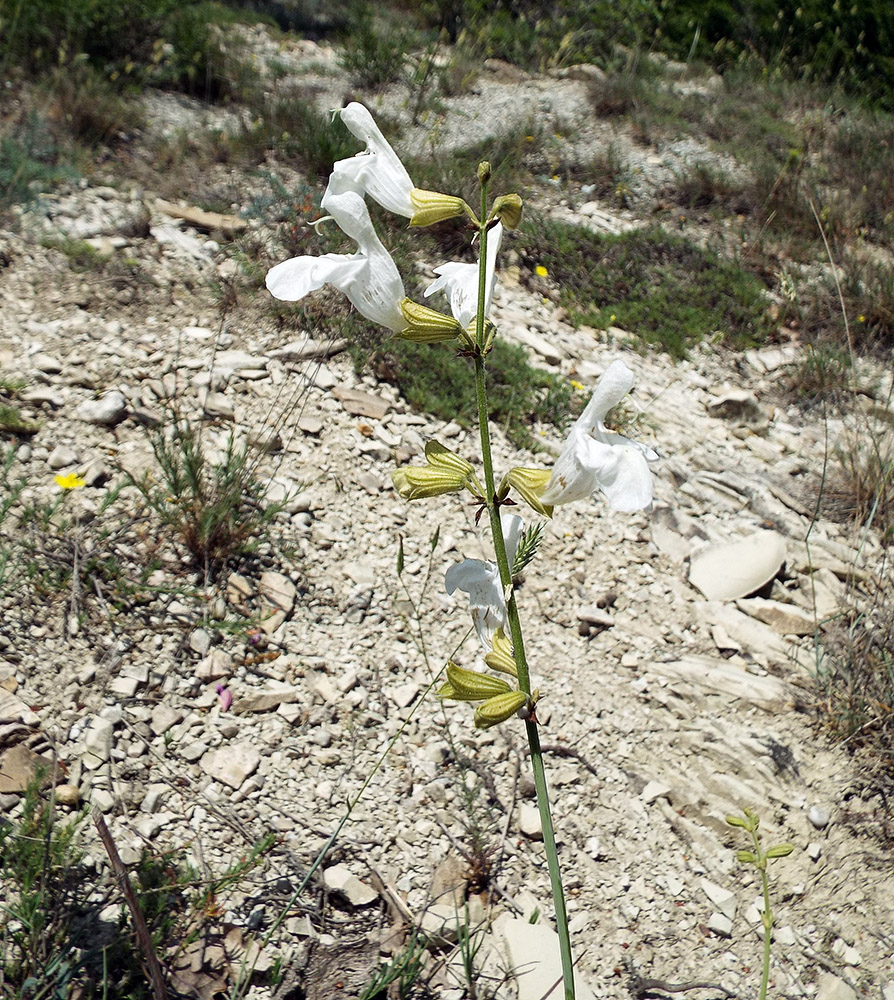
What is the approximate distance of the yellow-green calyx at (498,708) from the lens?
1179 mm

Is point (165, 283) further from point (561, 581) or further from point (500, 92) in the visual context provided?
point (500, 92)

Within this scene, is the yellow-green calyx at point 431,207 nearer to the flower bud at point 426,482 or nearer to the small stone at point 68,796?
the flower bud at point 426,482

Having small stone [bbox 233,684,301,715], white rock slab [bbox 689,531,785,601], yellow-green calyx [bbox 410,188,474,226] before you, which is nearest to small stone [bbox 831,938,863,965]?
white rock slab [bbox 689,531,785,601]

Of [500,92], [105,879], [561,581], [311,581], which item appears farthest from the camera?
[500,92]

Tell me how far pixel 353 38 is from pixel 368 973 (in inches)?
287

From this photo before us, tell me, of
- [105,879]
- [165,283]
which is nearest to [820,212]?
[165,283]

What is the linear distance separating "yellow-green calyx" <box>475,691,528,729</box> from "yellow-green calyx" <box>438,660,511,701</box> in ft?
0.10


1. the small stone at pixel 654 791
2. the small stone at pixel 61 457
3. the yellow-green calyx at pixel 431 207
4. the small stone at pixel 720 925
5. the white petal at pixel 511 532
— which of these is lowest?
the small stone at pixel 720 925

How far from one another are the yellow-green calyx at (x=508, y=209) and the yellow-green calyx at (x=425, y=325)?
18cm

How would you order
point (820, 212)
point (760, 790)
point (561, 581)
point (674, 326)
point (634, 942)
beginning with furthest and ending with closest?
point (820, 212), point (674, 326), point (561, 581), point (760, 790), point (634, 942)

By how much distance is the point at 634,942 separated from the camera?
2.09 metres

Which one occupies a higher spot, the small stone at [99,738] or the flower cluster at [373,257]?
the flower cluster at [373,257]

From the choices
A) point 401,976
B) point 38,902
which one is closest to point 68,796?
point 38,902

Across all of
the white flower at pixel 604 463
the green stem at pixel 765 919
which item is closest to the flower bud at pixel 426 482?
the white flower at pixel 604 463
